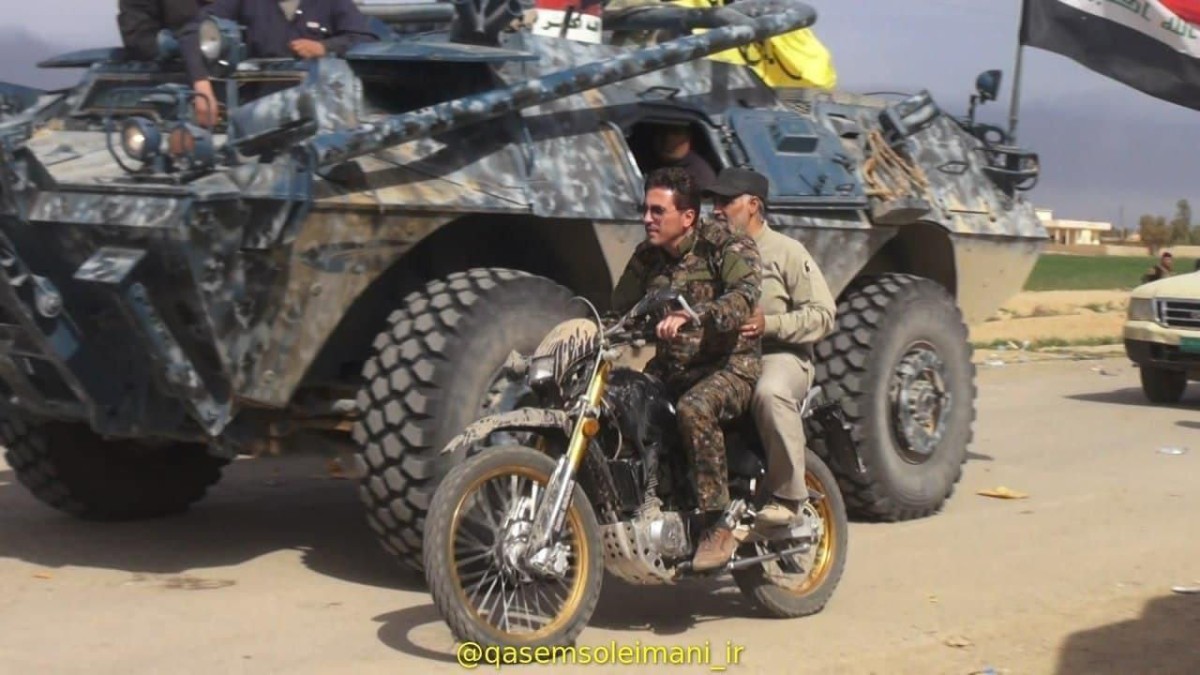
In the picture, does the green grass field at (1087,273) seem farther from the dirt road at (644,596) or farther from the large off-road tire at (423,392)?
the large off-road tire at (423,392)

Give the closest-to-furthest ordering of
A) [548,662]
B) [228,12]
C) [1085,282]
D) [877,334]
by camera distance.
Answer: [548,662] → [228,12] → [877,334] → [1085,282]

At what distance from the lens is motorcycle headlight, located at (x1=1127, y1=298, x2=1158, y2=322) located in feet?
47.4

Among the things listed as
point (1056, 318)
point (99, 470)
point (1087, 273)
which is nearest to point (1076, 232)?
point (1087, 273)

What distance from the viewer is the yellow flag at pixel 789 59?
967 cm

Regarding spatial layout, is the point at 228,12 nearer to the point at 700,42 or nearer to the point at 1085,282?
the point at 700,42

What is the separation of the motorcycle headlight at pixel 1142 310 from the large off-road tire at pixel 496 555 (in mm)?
9271

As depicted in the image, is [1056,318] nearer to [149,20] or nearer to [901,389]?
[901,389]

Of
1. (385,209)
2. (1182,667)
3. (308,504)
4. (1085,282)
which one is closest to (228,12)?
(385,209)

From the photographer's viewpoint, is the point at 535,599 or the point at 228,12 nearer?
the point at 535,599

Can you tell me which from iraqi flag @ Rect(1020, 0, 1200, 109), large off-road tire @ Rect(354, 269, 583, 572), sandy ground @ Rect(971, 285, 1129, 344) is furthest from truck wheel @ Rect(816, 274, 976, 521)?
sandy ground @ Rect(971, 285, 1129, 344)

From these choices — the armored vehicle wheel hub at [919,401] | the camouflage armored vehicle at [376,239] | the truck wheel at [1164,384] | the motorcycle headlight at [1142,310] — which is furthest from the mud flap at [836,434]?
the motorcycle headlight at [1142,310]

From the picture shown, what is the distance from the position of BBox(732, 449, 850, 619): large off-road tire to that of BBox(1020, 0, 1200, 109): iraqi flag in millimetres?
7622

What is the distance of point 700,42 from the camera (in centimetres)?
810

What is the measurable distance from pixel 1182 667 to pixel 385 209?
3019mm
